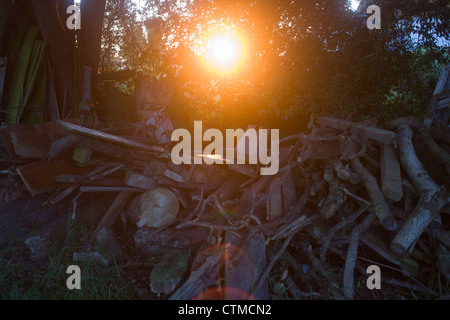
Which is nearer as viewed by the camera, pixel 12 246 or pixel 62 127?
pixel 12 246

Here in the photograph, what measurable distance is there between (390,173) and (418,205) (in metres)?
0.40

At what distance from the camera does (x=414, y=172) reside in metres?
2.74

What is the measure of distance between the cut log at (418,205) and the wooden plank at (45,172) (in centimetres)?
374

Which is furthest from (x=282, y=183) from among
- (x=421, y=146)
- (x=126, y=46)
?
(x=126, y=46)

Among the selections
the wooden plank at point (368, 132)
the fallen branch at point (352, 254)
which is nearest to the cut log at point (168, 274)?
the fallen branch at point (352, 254)

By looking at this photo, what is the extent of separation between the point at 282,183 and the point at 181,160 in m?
1.41

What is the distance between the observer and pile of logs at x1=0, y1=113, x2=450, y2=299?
2.38m

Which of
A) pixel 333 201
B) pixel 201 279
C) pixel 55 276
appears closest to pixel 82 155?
pixel 55 276

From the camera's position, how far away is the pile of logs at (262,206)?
7.80 feet

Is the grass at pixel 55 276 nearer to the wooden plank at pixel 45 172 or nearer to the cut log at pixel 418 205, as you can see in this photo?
the wooden plank at pixel 45 172

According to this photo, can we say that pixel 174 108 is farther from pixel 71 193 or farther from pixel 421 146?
pixel 421 146

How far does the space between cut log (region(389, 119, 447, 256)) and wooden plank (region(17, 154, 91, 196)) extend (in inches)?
147

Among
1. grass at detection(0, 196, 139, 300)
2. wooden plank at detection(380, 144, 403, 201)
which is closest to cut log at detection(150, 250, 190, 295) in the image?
Result: grass at detection(0, 196, 139, 300)

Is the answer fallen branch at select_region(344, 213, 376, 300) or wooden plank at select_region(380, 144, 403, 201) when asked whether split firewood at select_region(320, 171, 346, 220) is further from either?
wooden plank at select_region(380, 144, 403, 201)
